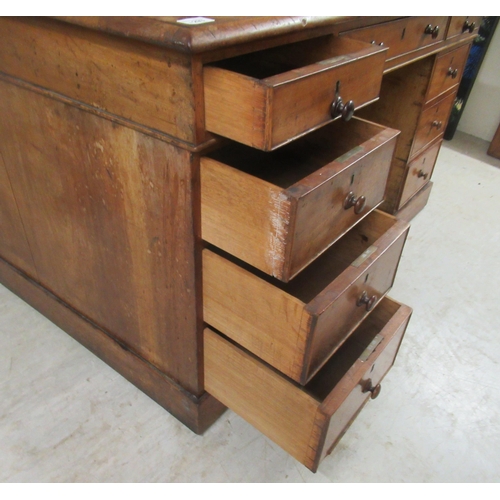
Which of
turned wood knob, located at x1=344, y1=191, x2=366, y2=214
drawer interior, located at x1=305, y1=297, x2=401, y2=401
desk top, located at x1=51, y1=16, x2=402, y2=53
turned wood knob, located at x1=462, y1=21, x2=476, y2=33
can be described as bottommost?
drawer interior, located at x1=305, y1=297, x2=401, y2=401

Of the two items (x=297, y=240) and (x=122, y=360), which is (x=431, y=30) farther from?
(x=122, y=360)

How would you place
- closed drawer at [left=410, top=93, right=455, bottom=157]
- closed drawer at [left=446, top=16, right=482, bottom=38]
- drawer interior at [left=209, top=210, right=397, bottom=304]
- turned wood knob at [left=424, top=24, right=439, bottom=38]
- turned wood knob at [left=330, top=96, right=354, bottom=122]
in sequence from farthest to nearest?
closed drawer at [left=410, top=93, right=455, bottom=157] < closed drawer at [left=446, top=16, right=482, bottom=38] < turned wood knob at [left=424, top=24, right=439, bottom=38] < drawer interior at [left=209, top=210, right=397, bottom=304] < turned wood knob at [left=330, top=96, right=354, bottom=122]

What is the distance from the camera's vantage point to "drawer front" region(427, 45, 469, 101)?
4.69 feet

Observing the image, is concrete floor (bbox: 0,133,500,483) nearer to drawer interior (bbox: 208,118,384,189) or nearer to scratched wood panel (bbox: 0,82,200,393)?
scratched wood panel (bbox: 0,82,200,393)

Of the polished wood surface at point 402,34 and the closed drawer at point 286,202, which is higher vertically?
the polished wood surface at point 402,34

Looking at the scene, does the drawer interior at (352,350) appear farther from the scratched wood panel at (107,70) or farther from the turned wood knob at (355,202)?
the scratched wood panel at (107,70)

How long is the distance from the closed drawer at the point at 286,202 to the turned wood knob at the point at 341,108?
65 millimetres

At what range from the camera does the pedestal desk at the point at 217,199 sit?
2.02 feet

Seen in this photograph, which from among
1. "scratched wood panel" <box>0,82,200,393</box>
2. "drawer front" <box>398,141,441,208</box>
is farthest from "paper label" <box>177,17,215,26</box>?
"drawer front" <box>398,141,441,208</box>

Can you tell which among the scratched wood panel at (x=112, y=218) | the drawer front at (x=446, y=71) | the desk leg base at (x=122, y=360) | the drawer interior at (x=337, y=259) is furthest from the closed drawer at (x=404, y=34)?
the desk leg base at (x=122, y=360)

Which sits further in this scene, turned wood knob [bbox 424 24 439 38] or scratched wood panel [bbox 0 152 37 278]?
turned wood knob [bbox 424 24 439 38]

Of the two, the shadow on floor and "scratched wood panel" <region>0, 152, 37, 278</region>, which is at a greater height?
"scratched wood panel" <region>0, 152, 37, 278</region>

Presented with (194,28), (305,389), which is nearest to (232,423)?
(305,389)
